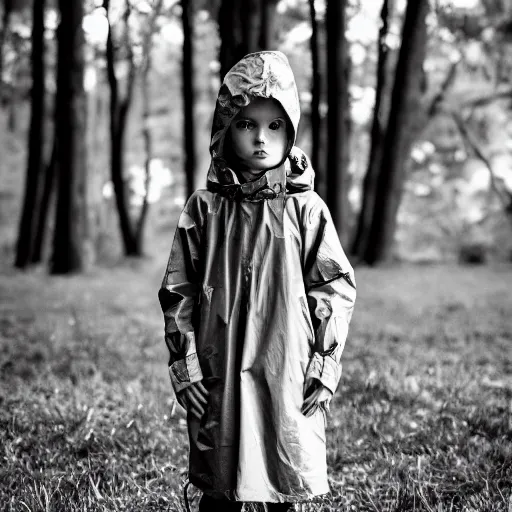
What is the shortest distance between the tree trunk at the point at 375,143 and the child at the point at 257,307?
8523mm

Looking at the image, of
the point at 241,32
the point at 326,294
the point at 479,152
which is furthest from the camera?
the point at 479,152

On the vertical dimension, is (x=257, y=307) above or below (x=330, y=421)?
above

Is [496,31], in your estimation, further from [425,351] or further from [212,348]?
[212,348]

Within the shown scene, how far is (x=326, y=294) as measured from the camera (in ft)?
8.36

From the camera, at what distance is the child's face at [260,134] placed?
8.31ft

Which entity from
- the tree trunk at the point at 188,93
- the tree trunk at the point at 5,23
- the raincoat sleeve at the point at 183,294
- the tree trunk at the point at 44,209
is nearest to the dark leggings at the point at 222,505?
the raincoat sleeve at the point at 183,294

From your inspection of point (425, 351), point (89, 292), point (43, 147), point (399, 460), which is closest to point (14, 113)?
point (43, 147)

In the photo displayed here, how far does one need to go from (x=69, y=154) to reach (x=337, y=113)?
5157mm

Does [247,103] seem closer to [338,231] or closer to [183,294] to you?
[183,294]

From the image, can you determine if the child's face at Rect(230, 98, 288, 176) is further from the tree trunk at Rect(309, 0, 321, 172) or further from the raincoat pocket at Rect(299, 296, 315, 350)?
the tree trunk at Rect(309, 0, 321, 172)

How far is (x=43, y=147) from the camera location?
44.3ft

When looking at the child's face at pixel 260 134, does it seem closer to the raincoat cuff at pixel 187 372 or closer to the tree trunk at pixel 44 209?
the raincoat cuff at pixel 187 372

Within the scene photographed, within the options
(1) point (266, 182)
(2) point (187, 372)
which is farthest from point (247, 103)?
(2) point (187, 372)

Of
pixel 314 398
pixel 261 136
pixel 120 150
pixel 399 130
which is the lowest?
pixel 314 398
